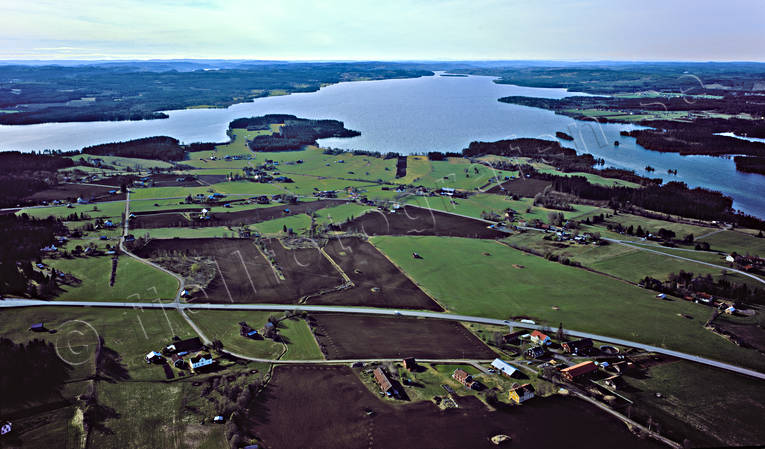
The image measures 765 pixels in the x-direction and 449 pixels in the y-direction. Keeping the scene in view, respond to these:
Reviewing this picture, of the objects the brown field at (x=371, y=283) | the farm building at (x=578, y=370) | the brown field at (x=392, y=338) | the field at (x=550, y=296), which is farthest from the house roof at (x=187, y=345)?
the farm building at (x=578, y=370)

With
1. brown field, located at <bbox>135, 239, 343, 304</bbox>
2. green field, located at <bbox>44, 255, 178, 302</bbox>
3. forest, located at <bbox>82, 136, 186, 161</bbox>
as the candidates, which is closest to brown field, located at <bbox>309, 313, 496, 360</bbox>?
brown field, located at <bbox>135, 239, 343, 304</bbox>

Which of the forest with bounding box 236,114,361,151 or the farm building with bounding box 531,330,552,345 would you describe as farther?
the forest with bounding box 236,114,361,151

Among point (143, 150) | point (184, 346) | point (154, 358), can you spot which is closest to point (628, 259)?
point (184, 346)

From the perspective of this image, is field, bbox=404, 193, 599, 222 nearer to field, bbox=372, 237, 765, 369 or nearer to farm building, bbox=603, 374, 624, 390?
field, bbox=372, 237, 765, 369

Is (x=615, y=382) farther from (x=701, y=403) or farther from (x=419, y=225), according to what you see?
(x=419, y=225)

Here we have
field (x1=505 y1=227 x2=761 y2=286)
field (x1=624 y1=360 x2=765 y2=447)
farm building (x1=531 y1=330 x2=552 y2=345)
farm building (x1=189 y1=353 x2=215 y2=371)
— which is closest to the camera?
field (x1=624 y1=360 x2=765 y2=447)

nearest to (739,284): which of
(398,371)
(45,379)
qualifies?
(398,371)

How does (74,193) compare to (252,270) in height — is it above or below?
above
